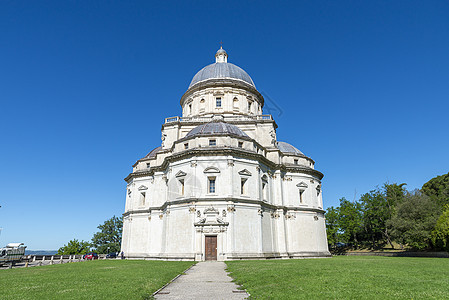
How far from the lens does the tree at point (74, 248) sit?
5936 centimetres

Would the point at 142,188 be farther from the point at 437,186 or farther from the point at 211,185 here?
the point at 437,186

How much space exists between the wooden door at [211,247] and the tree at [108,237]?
39569 millimetres

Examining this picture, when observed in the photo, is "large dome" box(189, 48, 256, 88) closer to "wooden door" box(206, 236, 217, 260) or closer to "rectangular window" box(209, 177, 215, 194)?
"rectangular window" box(209, 177, 215, 194)

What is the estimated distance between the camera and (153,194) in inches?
1494

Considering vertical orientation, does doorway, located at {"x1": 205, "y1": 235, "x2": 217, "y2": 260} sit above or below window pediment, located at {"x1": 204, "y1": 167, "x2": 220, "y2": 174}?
below

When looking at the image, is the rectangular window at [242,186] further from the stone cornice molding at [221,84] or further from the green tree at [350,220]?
the green tree at [350,220]

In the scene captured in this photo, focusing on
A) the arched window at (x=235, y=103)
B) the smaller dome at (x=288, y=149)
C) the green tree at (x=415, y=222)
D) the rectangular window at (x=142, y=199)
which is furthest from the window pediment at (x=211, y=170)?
the green tree at (x=415, y=222)

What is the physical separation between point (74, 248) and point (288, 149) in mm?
49266

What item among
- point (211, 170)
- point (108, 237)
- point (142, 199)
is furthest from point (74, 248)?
point (211, 170)

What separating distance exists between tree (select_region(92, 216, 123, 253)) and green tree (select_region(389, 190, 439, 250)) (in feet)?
173

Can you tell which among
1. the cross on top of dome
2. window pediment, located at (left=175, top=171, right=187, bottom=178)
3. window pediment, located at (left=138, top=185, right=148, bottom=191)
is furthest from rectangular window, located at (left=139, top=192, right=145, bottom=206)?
the cross on top of dome

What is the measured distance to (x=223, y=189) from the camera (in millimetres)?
A: 29656

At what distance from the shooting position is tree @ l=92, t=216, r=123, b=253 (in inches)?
2406

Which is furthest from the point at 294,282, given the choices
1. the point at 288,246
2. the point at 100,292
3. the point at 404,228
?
the point at 404,228
